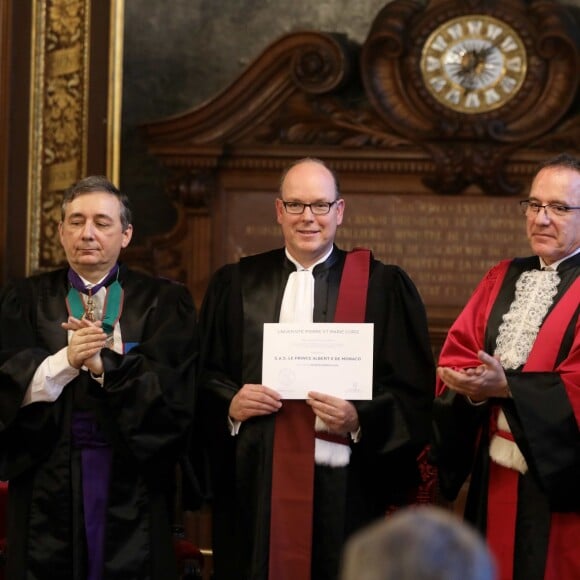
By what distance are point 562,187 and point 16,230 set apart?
4361 millimetres

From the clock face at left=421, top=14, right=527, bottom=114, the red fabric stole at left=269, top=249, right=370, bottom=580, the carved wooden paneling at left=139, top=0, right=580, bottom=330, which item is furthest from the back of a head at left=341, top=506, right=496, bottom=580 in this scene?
the clock face at left=421, top=14, right=527, bottom=114

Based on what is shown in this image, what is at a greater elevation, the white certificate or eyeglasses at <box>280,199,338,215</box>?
eyeglasses at <box>280,199,338,215</box>

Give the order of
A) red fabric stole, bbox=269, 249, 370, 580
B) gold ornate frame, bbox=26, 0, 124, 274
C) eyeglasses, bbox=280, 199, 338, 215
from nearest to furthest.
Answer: red fabric stole, bbox=269, 249, 370, 580
eyeglasses, bbox=280, 199, 338, 215
gold ornate frame, bbox=26, 0, 124, 274

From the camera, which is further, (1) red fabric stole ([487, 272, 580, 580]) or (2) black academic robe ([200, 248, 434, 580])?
(2) black academic robe ([200, 248, 434, 580])

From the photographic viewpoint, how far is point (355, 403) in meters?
3.83

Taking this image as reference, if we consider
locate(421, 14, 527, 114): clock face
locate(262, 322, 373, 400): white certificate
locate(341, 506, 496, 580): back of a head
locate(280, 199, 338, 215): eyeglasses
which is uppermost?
locate(421, 14, 527, 114): clock face

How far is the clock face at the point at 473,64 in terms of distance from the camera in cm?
703

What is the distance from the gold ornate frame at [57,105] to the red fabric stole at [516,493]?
4152 millimetres

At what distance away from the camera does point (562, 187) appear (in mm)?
3734

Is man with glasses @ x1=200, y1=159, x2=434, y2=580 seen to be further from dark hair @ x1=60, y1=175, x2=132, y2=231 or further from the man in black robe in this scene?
dark hair @ x1=60, y1=175, x2=132, y2=231

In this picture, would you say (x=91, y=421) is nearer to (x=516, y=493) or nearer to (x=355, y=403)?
(x=355, y=403)

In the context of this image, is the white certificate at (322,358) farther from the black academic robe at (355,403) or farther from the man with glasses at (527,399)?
the man with glasses at (527,399)

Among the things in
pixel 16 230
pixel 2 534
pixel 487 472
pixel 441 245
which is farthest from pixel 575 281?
pixel 16 230

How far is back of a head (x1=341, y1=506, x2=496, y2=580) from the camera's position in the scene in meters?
1.37
